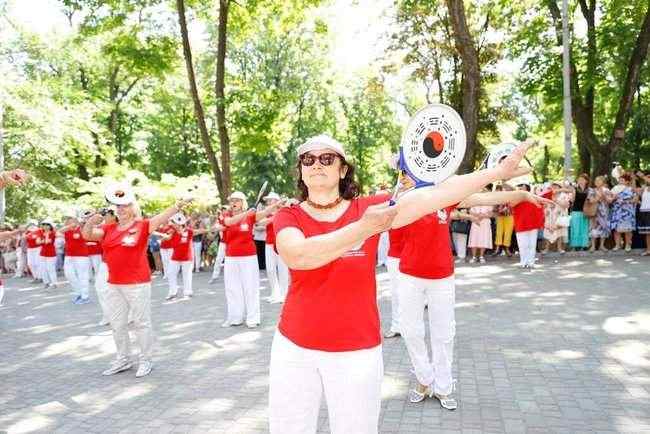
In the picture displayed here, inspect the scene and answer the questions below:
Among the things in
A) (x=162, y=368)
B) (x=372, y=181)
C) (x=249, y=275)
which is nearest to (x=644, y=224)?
(x=249, y=275)

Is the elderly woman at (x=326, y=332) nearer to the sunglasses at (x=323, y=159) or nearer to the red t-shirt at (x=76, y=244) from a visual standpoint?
the sunglasses at (x=323, y=159)

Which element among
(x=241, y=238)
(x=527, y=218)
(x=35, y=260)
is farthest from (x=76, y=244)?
(x=527, y=218)

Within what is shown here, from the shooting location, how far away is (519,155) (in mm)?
2512

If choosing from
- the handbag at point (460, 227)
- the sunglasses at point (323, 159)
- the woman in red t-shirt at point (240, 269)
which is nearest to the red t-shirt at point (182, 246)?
the woman in red t-shirt at point (240, 269)

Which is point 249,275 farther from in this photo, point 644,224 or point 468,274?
point 644,224

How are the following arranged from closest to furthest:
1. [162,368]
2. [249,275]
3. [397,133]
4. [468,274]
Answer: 1. [162,368]
2. [249,275]
3. [468,274]
4. [397,133]

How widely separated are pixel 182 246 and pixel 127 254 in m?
6.12

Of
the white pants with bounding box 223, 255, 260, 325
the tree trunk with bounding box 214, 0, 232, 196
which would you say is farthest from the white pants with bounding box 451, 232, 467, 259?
the white pants with bounding box 223, 255, 260, 325

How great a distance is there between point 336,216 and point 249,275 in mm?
7032

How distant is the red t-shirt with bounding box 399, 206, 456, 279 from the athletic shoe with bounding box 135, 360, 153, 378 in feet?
11.5

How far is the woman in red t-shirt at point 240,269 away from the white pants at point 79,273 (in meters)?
5.46

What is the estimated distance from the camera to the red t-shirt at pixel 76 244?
14.1 metres

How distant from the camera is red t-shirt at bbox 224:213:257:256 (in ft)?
31.9

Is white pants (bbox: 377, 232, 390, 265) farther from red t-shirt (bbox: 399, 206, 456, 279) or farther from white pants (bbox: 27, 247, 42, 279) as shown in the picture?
white pants (bbox: 27, 247, 42, 279)
